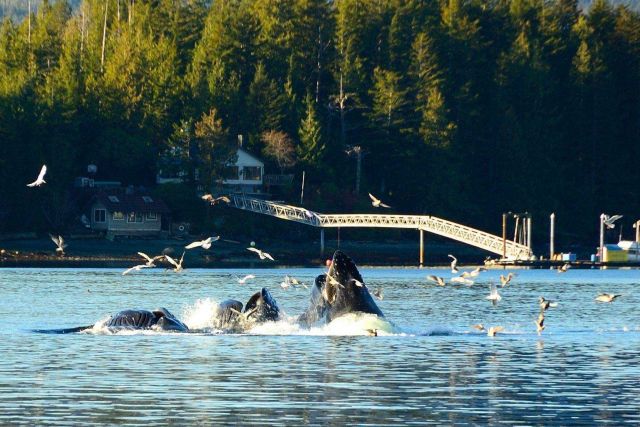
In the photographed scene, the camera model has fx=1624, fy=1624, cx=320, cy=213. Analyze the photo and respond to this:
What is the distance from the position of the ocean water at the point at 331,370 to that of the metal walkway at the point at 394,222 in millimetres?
58755

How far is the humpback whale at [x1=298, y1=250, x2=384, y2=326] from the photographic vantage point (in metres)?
42.4

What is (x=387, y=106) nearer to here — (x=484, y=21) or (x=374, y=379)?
(x=484, y=21)

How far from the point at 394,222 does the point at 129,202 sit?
21167 mm

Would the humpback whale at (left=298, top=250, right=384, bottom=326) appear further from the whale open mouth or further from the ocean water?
the ocean water

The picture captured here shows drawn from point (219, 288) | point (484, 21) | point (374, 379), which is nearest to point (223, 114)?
point (484, 21)

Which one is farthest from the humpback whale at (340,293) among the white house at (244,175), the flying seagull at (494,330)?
the white house at (244,175)

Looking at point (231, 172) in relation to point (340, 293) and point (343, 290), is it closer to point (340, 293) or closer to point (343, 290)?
point (340, 293)

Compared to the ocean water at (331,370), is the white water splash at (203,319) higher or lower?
higher

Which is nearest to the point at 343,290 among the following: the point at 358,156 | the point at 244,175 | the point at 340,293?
the point at 340,293

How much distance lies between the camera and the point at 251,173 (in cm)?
14062

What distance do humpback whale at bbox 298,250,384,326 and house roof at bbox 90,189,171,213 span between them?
273 ft

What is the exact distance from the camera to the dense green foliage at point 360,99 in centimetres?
13638

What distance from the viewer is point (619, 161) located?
16525cm

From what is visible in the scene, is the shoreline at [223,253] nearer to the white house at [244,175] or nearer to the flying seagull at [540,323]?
the white house at [244,175]
